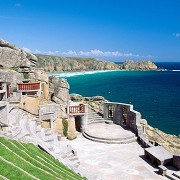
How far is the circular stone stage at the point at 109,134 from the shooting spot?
27031 millimetres

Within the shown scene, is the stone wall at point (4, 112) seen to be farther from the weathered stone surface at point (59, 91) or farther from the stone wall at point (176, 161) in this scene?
the stone wall at point (176, 161)

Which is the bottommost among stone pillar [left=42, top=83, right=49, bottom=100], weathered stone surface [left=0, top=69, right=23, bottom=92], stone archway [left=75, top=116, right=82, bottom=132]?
stone archway [left=75, top=116, right=82, bottom=132]

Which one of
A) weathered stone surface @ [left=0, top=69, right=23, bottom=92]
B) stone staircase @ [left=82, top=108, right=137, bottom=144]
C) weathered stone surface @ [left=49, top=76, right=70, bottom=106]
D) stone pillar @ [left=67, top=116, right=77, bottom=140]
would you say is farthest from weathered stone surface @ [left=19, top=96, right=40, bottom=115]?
stone staircase @ [left=82, top=108, right=137, bottom=144]

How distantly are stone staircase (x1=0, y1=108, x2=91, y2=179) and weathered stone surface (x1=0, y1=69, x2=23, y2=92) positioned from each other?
15.4 feet

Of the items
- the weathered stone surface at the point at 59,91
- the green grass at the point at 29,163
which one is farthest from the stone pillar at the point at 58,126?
the green grass at the point at 29,163

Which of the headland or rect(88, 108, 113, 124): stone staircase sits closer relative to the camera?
the headland

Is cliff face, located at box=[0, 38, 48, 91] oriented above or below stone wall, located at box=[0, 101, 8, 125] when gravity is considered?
above

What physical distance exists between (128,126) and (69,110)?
23.7ft

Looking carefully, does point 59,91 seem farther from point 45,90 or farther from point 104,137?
point 104,137

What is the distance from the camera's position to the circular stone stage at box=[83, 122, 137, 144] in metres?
27.0

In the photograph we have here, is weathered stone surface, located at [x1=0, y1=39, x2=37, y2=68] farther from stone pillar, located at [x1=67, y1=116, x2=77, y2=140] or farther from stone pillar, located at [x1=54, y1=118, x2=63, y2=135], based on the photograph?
stone pillar, located at [x1=67, y1=116, x2=77, y2=140]

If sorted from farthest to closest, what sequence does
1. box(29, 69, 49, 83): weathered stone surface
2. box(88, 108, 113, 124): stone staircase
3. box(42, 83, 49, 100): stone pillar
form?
1. box(88, 108, 113, 124): stone staircase
2. box(29, 69, 49, 83): weathered stone surface
3. box(42, 83, 49, 100): stone pillar

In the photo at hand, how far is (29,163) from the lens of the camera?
14.6 meters

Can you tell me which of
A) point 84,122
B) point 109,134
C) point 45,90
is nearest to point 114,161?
point 109,134
